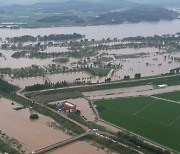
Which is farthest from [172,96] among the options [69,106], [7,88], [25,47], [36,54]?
[25,47]

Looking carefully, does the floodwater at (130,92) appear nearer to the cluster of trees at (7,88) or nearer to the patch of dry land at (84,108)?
the patch of dry land at (84,108)

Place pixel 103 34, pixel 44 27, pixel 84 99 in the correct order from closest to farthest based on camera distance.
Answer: pixel 84 99, pixel 103 34, pixel 44 27

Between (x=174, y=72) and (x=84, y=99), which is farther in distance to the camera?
(x=174, y=72)

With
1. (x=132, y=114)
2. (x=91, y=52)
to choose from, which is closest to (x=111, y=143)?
(x=132, y=114)

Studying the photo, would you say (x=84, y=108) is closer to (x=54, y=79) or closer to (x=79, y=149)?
(x=79, y=149)

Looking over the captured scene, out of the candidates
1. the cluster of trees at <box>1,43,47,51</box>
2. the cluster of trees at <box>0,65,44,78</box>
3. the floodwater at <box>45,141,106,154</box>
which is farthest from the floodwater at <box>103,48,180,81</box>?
the floodwater at <box>45,141,106,154</box>

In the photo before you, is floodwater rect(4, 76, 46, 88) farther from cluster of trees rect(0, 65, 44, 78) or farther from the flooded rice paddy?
cluster of trees rect(0, 65, 44, 78)

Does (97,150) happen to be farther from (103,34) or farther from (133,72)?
(103,34)
